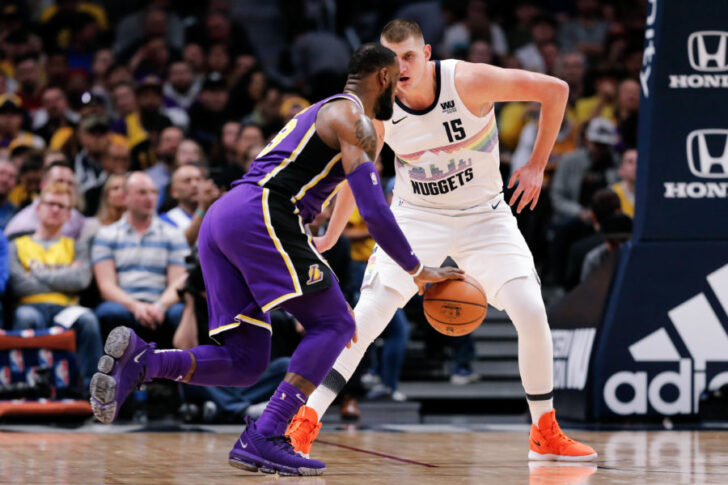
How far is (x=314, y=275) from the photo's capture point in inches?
192

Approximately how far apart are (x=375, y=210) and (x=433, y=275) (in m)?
0.46

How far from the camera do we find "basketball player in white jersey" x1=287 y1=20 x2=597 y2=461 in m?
5.73

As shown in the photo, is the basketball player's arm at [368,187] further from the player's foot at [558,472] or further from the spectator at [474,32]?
the spectator at [474,32]

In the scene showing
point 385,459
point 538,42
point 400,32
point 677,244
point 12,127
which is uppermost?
point 538,42

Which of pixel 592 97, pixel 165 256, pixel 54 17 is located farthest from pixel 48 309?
pixel 592 97

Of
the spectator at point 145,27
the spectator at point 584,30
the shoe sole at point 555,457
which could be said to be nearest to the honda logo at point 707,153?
the shoe sole at point 555,457

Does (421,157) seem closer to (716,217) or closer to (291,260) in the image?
(291,260)

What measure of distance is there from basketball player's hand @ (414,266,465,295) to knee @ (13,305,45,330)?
4.62m

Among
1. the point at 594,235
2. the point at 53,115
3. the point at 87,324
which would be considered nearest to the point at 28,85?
the point at 53,115

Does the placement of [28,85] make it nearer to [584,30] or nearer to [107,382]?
[584,30]

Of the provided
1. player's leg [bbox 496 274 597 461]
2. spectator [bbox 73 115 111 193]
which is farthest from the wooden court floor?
spectator [bbox 73 115 111 193]

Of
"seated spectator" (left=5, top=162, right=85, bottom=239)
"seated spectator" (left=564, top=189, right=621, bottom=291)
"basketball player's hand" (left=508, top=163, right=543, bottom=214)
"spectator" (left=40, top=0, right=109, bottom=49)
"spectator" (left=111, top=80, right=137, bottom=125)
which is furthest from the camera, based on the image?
"spectator" (left=40, top=0, right=109, bottom=49)

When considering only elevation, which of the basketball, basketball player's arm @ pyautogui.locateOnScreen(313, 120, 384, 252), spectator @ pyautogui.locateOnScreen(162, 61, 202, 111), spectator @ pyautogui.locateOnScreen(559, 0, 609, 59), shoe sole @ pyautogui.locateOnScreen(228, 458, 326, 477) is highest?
spectator @ pyautogui.locateOnScreen(559, 0, 609, 59)

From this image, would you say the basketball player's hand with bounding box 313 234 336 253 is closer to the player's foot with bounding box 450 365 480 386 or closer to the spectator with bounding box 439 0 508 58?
the player's foot with bounding box 450 365 480 386
